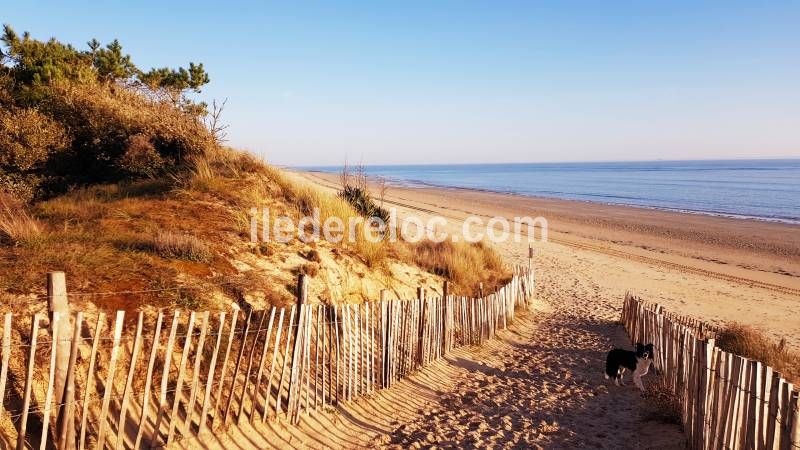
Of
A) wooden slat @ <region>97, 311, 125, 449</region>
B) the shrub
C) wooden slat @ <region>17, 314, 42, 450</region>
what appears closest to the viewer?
wooden slat @ <region>17, 314, 42, 450</region>

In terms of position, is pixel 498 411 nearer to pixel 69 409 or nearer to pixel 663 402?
pixel 663 402

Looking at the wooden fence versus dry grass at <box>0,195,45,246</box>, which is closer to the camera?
the wooden fence

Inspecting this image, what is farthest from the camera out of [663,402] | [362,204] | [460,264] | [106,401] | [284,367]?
[362,204]

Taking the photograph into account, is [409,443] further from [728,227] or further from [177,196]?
[728,227]

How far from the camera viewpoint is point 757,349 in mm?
7965

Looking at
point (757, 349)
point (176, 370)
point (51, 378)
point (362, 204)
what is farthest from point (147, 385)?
point (362, 204)

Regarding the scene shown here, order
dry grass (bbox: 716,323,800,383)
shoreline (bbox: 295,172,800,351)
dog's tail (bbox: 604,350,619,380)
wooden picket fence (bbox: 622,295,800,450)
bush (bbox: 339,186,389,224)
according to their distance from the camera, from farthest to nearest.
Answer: shoreline (bbox: 295,172,800,351) < bush (bbox: 339,186,389,224) < dry grass (bbox: 716,323,800,383) < dog's tail (bbox: 604,350,619,380) < wooden picket fence (bbox: 622,295,800,450)

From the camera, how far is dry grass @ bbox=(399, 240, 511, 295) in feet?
38.3

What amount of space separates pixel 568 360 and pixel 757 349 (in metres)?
2.96

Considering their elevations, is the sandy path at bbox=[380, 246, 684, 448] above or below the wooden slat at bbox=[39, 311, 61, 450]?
below

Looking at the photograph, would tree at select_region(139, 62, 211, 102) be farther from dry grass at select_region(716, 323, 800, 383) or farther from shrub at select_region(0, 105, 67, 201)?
dry grass at select_region(716, 323, 800, 383)

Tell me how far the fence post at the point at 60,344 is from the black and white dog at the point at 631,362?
22.2 feet

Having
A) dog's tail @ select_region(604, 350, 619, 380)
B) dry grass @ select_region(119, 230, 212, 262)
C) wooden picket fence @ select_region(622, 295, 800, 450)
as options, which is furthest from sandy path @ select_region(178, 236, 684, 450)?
dry grass @ select_region(119, 230, 212, 262)

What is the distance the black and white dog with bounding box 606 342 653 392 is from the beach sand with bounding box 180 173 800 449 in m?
0.21
